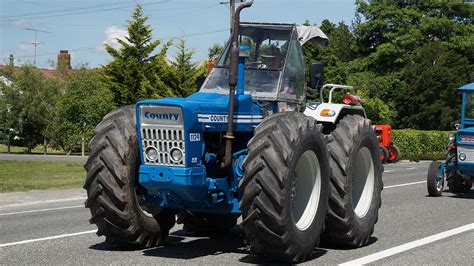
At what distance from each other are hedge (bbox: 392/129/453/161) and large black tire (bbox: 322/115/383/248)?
30.7 meters

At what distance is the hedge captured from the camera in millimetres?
41431

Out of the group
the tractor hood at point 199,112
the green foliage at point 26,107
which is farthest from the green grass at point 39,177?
the green foliage at point 26,107

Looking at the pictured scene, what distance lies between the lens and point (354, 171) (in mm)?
9625

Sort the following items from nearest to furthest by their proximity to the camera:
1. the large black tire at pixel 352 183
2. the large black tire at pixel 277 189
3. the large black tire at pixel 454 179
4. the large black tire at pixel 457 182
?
the large black tire at pixel 277 189 → the large black tire at pixel 352 183 → the large black tire at pixel 454 179 → the large black tire at pixel 457 182

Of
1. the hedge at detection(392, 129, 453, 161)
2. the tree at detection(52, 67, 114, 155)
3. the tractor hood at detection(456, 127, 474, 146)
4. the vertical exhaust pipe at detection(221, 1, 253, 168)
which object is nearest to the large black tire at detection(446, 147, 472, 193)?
the tractor hood at detection(456, 127, 474, 146)

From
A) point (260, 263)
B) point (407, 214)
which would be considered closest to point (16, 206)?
point (407, 214)

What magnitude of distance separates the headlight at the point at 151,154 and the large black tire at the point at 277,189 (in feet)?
3.18

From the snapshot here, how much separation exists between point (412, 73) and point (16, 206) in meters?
55.1

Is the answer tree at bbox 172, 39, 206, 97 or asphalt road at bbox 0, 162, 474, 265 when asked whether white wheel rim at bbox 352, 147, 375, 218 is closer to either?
asphalt road at bbox 0, 162, 474, 265

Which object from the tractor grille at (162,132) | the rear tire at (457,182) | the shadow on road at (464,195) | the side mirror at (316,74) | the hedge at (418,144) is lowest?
the hedge at (418,144)

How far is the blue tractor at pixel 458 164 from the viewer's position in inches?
650

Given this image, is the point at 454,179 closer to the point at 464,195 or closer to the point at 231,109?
the point at 464,195

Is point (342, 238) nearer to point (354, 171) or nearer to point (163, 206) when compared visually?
point (354, 171)

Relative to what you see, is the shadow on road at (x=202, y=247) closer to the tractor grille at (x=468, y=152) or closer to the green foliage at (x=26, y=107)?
the tractor grille at (x=468, y=152)
